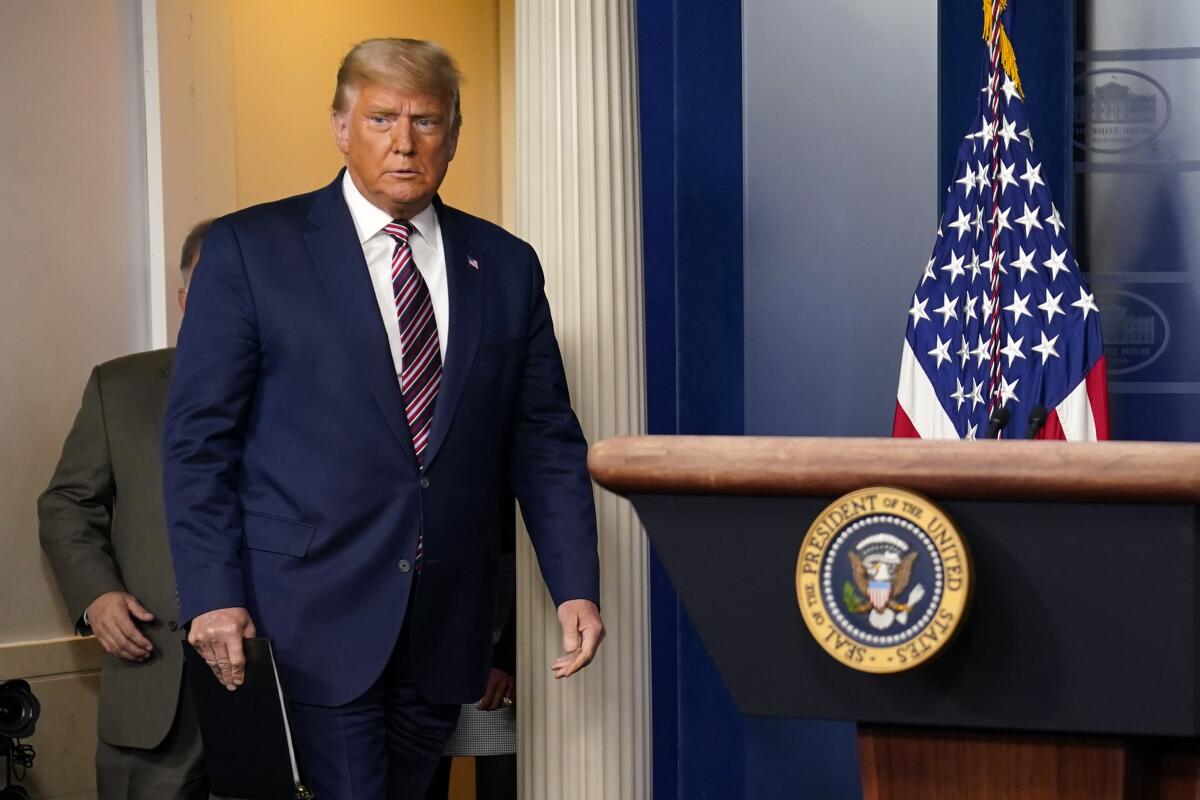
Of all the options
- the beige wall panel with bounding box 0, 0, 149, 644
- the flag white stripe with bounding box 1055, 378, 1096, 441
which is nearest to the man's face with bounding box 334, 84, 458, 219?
the flag white stripe with bounding box 1055, 378, 1096, 441

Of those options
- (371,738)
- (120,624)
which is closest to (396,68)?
(371,738)

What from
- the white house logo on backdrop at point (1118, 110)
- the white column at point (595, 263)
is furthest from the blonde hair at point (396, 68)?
the white house logo on backdrop at point (1118, 110)

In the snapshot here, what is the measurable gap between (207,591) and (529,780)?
0.93 meters

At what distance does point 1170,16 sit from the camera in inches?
148

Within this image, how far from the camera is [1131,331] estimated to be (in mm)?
3730

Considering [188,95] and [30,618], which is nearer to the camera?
[30,618]

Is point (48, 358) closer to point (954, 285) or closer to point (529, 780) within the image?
point (529, 780)

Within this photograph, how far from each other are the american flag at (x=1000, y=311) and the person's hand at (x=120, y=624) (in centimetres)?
167

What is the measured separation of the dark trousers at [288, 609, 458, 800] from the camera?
2379 millimetres

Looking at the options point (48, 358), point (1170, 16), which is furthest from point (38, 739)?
point (1170, 16)

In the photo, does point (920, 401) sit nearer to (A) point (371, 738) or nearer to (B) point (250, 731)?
(A) point (371, 738)

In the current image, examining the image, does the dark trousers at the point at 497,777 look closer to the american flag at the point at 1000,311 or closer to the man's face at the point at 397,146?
the american flag at the point at 1000,311

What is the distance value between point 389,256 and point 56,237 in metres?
1.65

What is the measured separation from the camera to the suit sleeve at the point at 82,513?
3.35 meters
